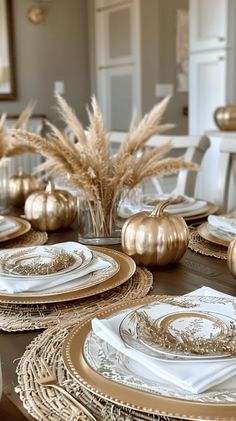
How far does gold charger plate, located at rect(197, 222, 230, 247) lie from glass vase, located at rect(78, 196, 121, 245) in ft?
0.58

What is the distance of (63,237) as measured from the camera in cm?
116

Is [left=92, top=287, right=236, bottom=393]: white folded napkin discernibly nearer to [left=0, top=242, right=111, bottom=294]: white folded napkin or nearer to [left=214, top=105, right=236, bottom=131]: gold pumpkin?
[left=0, top=242, right=111, bottom=294]: white folded napkin

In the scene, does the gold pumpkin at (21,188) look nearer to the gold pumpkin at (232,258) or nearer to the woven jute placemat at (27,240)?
the woven jute placemat at (27,240)

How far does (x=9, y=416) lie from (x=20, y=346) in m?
0.14

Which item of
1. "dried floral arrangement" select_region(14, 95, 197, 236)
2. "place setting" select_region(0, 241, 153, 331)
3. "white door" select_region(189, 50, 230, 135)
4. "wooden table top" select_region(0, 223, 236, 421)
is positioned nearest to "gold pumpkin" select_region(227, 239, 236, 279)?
"wooden table top" select_region(0, 223, 236, 421)

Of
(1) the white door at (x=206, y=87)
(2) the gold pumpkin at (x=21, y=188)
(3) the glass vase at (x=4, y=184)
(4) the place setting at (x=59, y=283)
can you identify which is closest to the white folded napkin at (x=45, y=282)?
(4) the place setting at (x=59, y=283)

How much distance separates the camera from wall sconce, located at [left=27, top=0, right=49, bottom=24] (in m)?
4.39

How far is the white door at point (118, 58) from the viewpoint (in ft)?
14.8

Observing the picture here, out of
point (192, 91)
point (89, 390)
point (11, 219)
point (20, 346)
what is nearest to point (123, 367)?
point (89, 390)

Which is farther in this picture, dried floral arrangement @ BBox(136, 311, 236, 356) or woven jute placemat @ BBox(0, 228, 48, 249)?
woven jute placemat @ BBox(0, 228, 48, 249)

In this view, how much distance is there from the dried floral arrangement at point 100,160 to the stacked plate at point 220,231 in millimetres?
137

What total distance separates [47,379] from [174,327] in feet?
0.50

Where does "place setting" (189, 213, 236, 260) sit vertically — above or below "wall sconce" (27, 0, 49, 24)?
below

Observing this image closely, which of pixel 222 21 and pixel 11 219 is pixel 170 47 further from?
pixel 11 219
